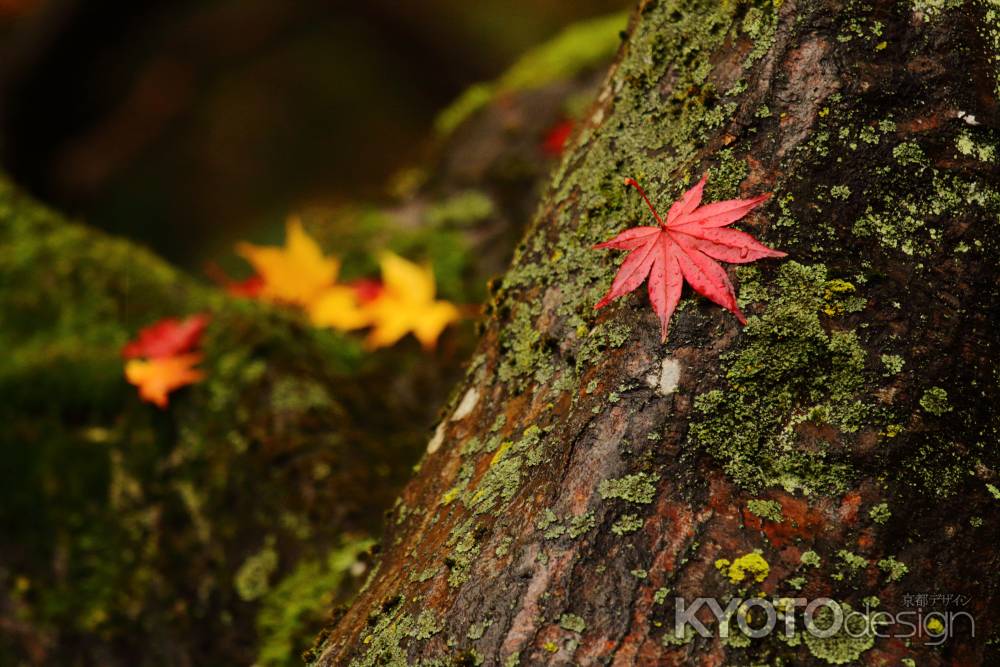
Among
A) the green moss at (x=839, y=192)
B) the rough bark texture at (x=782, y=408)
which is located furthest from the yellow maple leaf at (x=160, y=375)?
the green moss at (x=839, y=192)

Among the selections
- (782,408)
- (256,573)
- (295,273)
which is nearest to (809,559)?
(782,408)

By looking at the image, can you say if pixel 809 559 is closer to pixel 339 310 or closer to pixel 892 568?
pixel 892 568

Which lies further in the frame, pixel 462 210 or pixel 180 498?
pixel 462 210

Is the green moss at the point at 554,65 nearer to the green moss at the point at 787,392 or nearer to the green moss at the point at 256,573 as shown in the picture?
the green moss at the point at 256,573

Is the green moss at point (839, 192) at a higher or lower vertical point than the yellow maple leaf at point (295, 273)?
higher

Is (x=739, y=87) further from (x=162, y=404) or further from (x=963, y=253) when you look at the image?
(x=162, y=404)

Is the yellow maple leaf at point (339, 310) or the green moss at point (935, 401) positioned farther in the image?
the yellow maple leaf at point (339, 310)
